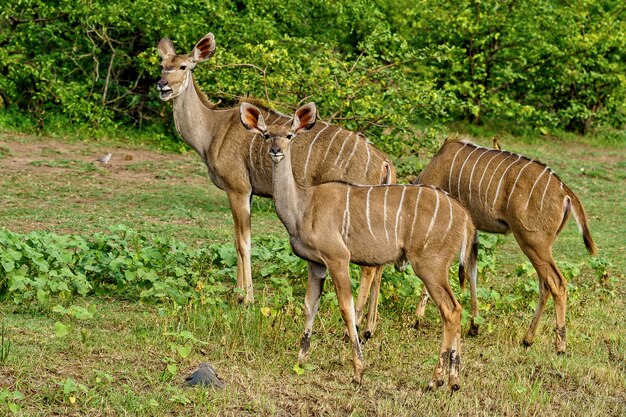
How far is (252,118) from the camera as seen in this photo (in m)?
5.59

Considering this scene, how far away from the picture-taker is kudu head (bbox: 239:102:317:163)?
5297mm

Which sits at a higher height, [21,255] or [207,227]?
[21,255]

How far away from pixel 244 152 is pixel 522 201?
1.85 m

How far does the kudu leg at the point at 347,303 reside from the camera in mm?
5234

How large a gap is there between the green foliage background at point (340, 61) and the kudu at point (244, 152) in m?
1.74

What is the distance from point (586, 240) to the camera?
623 cm

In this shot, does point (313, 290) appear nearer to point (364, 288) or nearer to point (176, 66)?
point (364, 288)

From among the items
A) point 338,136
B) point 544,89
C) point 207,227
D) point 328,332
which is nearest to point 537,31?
point 544,89

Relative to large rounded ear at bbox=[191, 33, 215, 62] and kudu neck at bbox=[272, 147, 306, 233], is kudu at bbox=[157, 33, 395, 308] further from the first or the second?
kudu neck at bbox=[272, 147, 306, 233]

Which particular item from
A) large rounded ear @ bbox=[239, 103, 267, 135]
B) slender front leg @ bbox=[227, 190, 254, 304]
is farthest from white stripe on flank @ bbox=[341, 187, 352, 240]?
slender front leg @ bbox=[227, 190, 254, 304]

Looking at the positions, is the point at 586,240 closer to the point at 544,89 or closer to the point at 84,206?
the point at 84,206

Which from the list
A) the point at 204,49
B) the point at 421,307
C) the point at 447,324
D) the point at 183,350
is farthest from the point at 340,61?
the point at 183,350

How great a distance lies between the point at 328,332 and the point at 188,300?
33.7 inches

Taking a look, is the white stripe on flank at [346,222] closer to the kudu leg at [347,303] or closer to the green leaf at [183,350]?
the kudu leg at [347,303]
